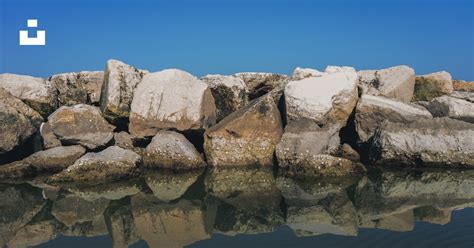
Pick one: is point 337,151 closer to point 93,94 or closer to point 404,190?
point 404,190

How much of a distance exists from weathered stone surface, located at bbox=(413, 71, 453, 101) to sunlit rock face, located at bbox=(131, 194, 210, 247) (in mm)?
14003

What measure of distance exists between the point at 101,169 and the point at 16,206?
8.91ft

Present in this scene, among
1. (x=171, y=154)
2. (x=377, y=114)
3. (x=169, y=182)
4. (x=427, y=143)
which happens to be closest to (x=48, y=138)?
(x=171, y=154)

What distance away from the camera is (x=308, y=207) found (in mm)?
9391

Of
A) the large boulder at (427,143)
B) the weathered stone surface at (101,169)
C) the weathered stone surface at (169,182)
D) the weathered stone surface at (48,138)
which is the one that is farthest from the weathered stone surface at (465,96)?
the weathered stone surface at (48,138)

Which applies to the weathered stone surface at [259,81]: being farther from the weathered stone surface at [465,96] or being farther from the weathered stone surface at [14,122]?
the weathered stone surface at [14,122]

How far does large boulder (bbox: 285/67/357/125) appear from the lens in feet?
48.0

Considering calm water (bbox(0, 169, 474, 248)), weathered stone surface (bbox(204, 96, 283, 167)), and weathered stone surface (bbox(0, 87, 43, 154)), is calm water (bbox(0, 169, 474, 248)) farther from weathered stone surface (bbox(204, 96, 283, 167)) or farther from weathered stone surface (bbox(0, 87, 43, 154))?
weathered stone surface (bbox(0, 87, 43, 154))

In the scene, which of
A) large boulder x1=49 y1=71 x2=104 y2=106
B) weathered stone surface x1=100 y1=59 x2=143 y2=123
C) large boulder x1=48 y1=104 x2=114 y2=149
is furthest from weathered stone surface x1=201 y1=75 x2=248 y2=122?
large boulder x1=49 y1=71 x2=104 y2=106

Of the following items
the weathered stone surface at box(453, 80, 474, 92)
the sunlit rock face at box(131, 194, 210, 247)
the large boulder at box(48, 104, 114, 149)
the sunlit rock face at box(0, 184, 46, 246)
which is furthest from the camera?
the weathered stone surface at box(453, 80, 474, 92)

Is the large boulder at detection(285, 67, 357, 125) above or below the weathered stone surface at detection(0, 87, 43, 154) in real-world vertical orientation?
above

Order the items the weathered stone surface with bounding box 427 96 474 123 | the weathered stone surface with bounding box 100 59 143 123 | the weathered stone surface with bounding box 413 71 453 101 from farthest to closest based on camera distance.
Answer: the weathered stone surface with bounding box 413 71 453 101 < the weathered stone surface with bounding box 100 59 143 123 < the weathered stone surface with bounding box 427 96 474 123

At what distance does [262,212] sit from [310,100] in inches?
257

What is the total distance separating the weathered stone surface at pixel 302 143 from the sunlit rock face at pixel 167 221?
164 inches
